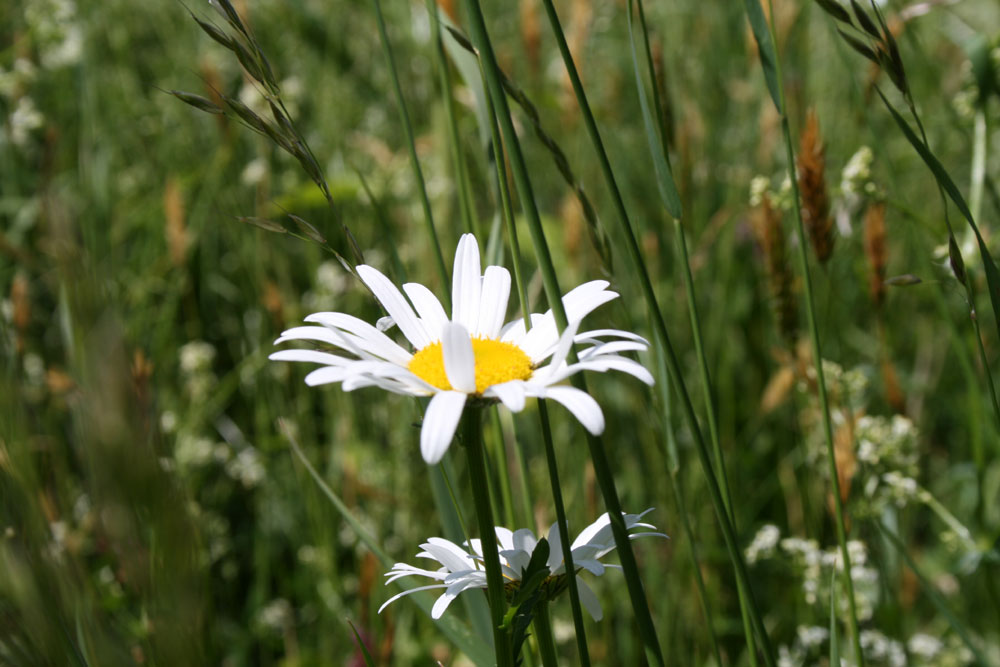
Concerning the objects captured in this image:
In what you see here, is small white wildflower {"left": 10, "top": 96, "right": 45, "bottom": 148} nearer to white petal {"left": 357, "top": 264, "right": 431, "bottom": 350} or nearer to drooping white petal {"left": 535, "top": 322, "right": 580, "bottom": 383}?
white petal {"left": 357, "top": 264, "right": 431, "bottom": 350}

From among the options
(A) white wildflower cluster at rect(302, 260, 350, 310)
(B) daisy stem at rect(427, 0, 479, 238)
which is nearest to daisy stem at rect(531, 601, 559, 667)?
(B) daisy stem at rect(427, 0, 479, 238)

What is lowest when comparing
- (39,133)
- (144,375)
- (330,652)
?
(330,652)

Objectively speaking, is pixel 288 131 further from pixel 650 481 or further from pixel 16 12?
pixel 16 12

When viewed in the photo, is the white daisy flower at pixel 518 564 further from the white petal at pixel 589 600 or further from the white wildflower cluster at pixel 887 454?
the white wildflower cluster at pixel 887 454

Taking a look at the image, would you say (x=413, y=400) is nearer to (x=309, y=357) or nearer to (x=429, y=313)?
(x=429, y=313)

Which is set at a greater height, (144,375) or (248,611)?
(144,375)

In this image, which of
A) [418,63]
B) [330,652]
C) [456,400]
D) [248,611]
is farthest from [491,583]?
[418,63]

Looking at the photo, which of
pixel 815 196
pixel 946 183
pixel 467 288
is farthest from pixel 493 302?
pixel 815 196
